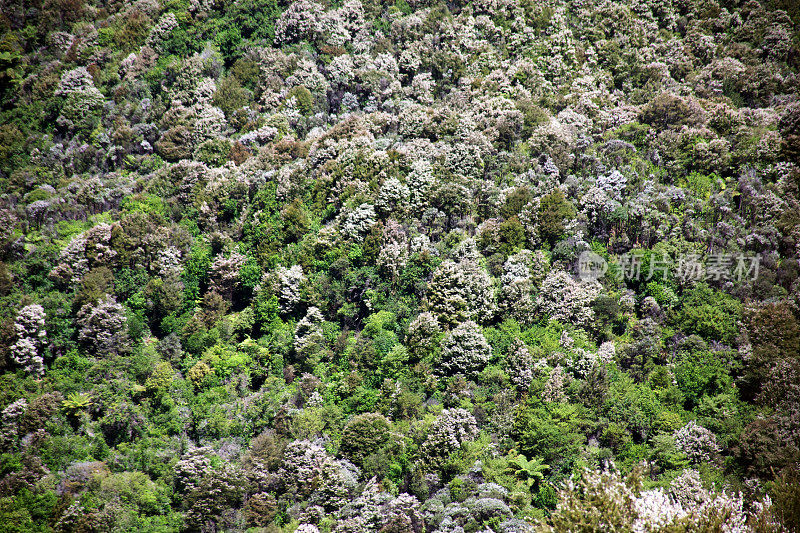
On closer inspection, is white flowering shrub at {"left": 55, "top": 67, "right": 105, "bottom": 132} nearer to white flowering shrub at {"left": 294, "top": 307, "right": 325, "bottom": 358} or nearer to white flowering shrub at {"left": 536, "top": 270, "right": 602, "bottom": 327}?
white flowering shrub at {"left": 294, "top": 307, "right": 325, "bottom": 358}

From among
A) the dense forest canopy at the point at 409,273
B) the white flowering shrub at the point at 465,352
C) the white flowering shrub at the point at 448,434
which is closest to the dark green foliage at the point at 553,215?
the dense forest canopy at the point at 409,273

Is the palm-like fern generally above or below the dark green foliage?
below

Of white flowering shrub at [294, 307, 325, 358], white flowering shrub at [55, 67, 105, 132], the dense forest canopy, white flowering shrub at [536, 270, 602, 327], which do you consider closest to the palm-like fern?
the dense forest canopy

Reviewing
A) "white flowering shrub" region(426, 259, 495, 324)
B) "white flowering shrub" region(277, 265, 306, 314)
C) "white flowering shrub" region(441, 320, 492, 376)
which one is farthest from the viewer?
"white flowering shrub" region(277, 265, 306, 314)

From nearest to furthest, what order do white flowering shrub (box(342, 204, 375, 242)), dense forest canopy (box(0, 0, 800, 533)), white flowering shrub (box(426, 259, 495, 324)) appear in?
dense forest canopy (box(0, 0, 800, 533)) < white flowering shrub (box(426, 259, 495, 324)) < white flowering shrub (box(342, 204, 375, 242))

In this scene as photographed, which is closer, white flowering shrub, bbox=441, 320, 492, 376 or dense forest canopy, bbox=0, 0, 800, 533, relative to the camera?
dense forest canopy, bbox=0, 0, 800, 533

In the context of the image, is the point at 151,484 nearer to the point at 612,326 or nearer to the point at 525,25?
the point at 612,326
